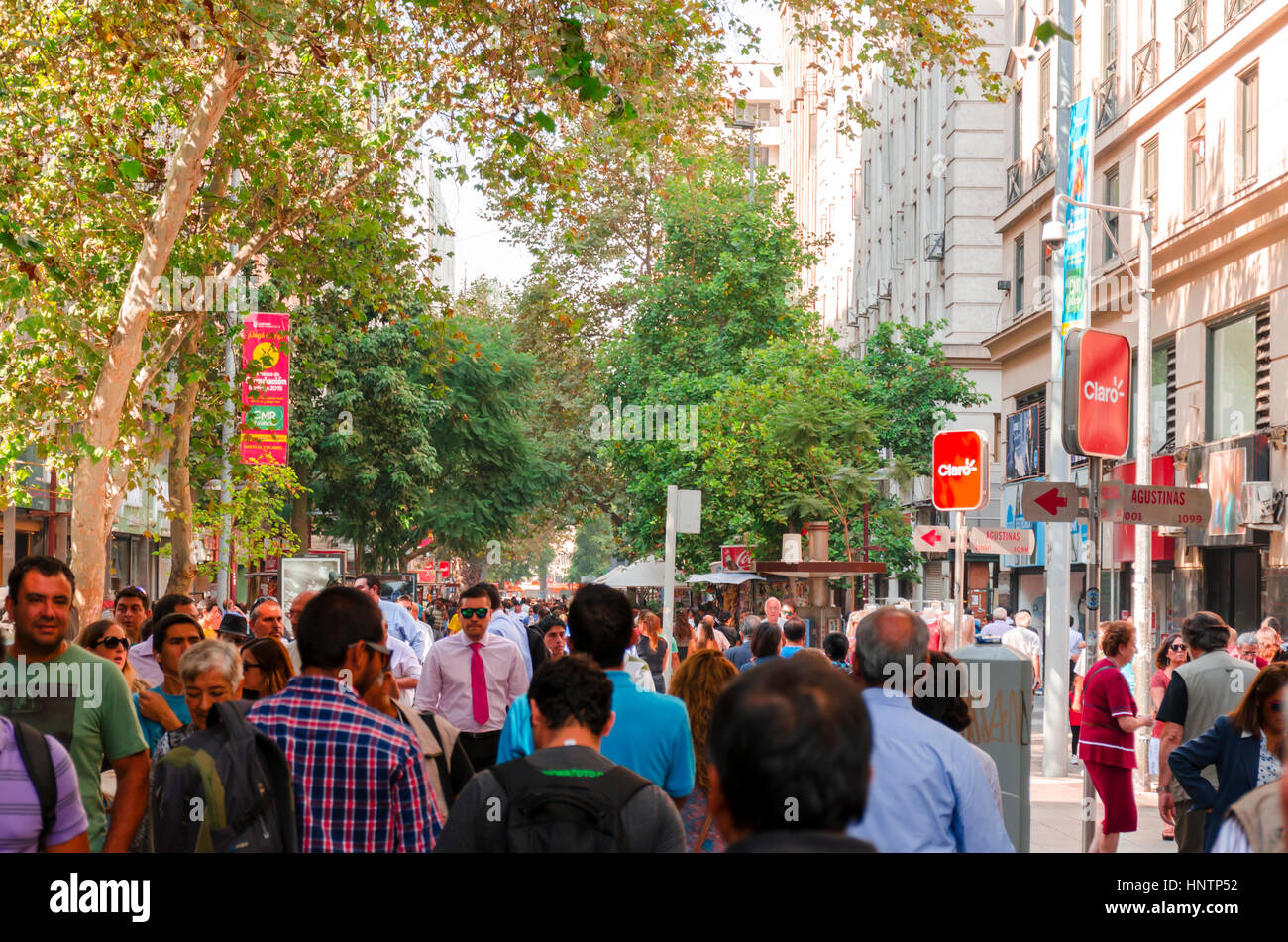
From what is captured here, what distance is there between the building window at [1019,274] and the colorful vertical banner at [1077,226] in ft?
44.7

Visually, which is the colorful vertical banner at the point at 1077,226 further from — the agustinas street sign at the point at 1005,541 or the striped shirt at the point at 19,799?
the striped shirt at the point at 19,799

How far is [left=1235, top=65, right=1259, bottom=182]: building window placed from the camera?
23.0 meters

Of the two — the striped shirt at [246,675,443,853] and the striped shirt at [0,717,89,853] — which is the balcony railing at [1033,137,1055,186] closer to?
the striped shirt at [246,675,443,853]

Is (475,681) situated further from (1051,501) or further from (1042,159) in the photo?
(1042,159)

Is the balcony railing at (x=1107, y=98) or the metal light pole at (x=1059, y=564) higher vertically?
the balcony railing at (x=1107, y=98)

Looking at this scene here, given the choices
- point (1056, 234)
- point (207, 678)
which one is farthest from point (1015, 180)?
point (207, 678)

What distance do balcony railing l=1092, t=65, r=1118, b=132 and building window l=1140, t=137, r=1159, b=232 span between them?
5.33 feet

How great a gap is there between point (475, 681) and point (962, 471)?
6406 millimetres

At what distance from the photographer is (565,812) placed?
3883mm

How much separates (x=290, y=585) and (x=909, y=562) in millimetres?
15083

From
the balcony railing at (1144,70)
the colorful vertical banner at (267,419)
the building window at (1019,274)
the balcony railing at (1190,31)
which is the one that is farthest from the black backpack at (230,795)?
the building window at (1019,274)

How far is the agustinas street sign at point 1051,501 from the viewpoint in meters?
10.5

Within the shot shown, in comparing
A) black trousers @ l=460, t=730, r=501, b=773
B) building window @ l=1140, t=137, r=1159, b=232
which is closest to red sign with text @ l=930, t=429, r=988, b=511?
black trousers @ l=460, t=730, r=501, b=773

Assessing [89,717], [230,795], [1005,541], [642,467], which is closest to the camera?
[230,795]
